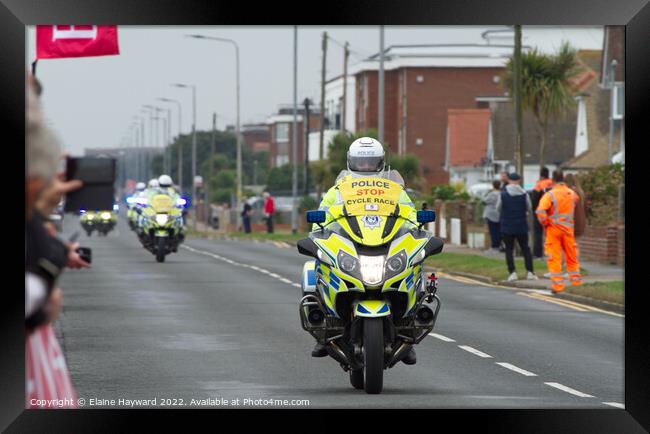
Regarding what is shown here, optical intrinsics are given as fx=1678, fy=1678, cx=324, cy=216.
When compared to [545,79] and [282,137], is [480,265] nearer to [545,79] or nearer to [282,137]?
[545,79]

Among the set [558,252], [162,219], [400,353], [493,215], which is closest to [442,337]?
[400,353]

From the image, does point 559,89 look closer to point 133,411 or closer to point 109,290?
point 109,290

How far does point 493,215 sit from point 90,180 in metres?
32.3

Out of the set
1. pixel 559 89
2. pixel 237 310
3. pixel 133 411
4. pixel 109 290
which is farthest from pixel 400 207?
pixel 559 89

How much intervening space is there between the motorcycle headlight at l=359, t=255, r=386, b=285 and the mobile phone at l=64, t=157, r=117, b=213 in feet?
17.9

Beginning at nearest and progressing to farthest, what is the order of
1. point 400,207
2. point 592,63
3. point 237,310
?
point 400,207 < point 237,310 < point 592,63

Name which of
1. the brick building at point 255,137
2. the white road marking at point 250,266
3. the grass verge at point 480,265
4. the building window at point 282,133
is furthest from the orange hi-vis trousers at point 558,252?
the brick building at point 255,137

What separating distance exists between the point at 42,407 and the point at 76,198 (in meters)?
2.89

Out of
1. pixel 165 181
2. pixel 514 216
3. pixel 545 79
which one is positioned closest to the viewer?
pixel 514 216

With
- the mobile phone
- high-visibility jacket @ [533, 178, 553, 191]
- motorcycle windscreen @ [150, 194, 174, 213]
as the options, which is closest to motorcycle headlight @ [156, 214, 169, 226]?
motorcycle windscreen @ [150, 194, 174, 213]

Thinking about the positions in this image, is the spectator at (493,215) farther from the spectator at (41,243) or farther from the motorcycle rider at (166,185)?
the spectator at (41,243)

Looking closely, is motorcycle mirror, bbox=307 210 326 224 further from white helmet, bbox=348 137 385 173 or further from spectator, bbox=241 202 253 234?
spectator, bbox=241 202 253 234

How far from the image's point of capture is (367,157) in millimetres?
11883
